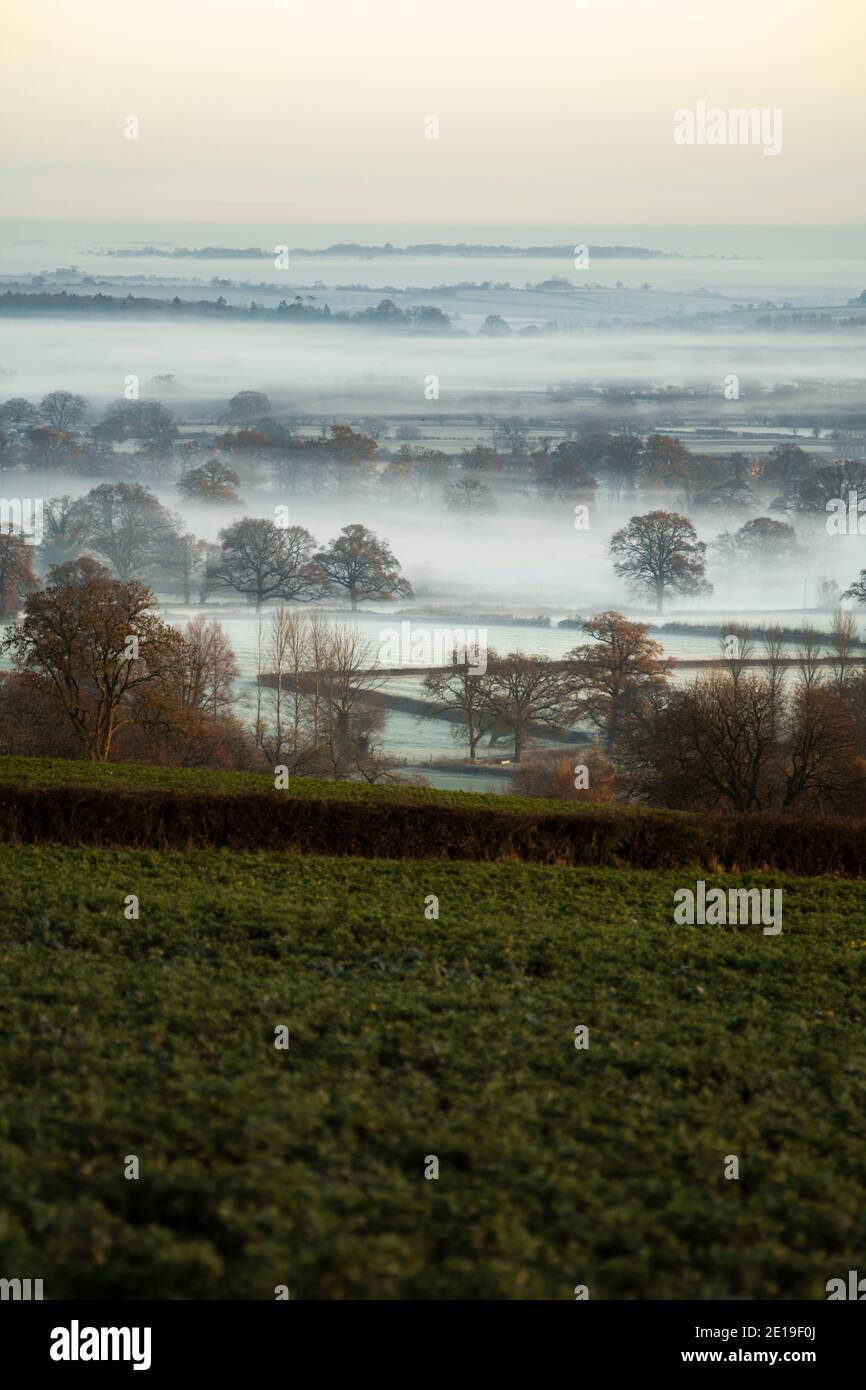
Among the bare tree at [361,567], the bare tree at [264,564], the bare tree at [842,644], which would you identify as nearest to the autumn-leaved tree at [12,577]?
the bare tree at [264,564]

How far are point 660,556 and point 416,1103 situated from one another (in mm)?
80459

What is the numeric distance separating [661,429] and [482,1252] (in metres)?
98.5

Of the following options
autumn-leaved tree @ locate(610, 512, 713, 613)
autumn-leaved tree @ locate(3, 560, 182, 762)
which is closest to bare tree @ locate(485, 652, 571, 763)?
autumn-leaved tree @ locate(3, 560, 182, 762)

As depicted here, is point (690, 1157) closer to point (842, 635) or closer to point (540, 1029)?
point (540, 1029)

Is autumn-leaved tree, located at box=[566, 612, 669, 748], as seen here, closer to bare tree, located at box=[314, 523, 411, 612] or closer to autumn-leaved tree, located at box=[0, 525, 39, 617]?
autumn-leaved tree, located at box=[0, 525, 39, 617]

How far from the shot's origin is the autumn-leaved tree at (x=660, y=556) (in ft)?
273

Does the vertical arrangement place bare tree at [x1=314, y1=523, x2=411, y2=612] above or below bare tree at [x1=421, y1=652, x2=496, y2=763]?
above

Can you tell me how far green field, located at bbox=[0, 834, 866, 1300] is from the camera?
4453 millimetres

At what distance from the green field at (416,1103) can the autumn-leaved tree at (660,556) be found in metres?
74.8

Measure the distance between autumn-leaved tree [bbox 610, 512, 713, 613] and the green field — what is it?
74.8 m

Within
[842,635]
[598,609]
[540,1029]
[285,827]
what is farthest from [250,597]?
[540,1029]

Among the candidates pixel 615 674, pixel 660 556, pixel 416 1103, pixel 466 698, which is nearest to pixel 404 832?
pixel 416 1103

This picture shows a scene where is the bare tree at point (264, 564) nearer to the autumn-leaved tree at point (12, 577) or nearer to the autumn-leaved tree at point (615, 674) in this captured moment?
the autumn-leaved tree at point (12, 577)

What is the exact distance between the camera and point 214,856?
12414 millimetres
